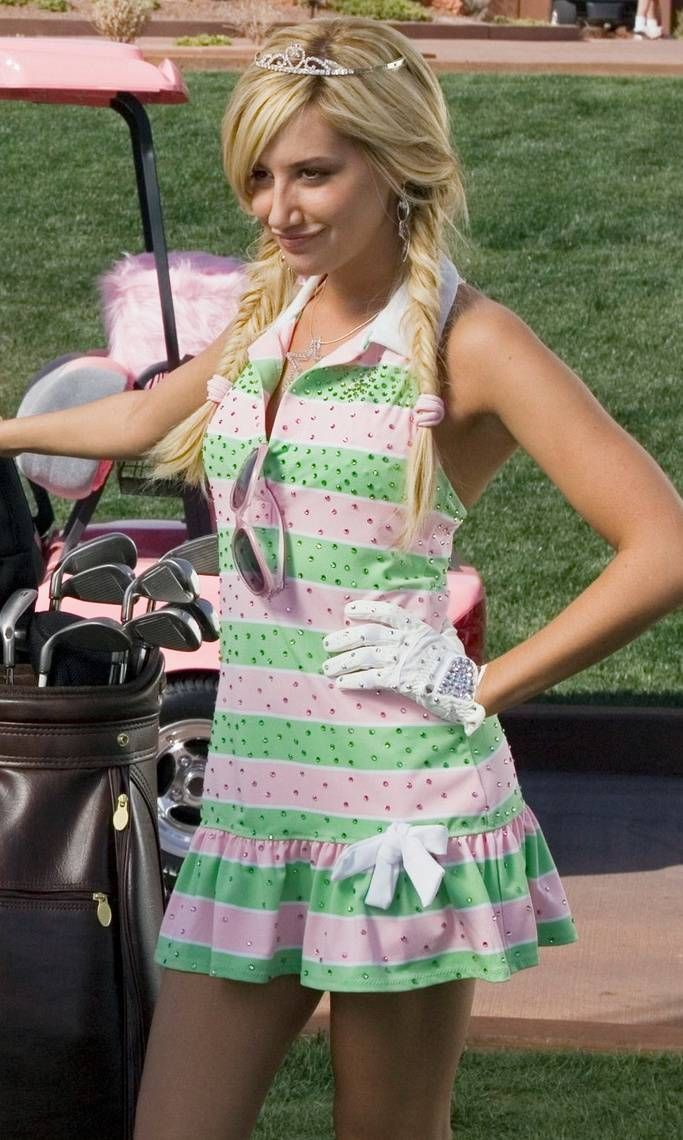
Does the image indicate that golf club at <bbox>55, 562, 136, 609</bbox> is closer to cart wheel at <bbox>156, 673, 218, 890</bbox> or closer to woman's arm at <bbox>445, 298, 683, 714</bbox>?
woman's arm at <bbox>445, 298, 683, 714</bbox>

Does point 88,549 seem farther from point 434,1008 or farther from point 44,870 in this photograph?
point 434,1008

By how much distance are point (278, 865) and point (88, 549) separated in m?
0.68

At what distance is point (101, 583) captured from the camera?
2.96 meters

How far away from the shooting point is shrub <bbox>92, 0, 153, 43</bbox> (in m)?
18.2

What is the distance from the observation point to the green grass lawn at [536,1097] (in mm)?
3916

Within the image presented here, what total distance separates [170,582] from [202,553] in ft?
0.42

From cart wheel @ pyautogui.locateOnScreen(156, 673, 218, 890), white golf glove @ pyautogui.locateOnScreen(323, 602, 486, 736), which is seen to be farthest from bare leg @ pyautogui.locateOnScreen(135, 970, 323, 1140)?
cart wheel @ pyautogui.locateOnScreen(156, 673, 218, 890)

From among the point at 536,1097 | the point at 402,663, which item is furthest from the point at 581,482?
the point at 536,1097

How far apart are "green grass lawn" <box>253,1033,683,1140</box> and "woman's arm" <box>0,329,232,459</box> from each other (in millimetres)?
1564

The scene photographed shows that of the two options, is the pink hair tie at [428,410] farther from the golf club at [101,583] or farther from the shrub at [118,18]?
the shrub at [118,18]

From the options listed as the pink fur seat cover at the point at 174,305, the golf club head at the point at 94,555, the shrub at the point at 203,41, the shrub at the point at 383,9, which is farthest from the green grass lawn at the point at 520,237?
the golf club head at the point at 94,555

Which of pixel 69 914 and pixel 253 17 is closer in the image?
pixel 69 914

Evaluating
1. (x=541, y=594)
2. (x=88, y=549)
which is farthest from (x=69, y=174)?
(x=88, y=549)

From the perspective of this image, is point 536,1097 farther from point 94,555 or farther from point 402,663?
point 402,663
